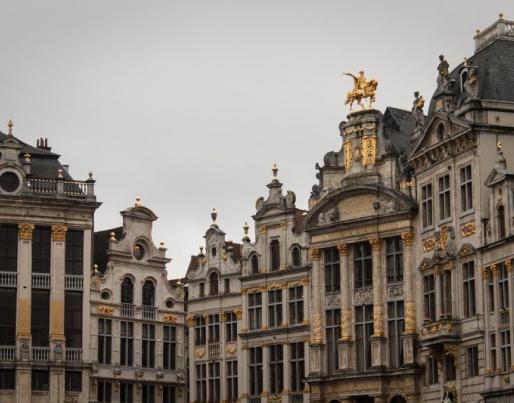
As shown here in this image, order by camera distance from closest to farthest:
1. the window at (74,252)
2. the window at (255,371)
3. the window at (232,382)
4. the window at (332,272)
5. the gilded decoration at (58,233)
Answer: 1. the window at (332,272)
2. the window at (255,371)
3. the window at (232,382)
4. the gilded decoration at (58,233)
5. the window at (74,252)

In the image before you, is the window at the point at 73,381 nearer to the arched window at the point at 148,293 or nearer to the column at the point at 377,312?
the arched window at the point at 148,293

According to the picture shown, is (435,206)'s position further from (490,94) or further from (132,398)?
(132,398)

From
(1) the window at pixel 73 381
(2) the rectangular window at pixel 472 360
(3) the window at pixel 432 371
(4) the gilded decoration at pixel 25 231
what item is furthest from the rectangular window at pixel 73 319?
(2) the rectangular window at pixel 472 360

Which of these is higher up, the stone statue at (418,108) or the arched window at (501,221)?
the stone statue at (418,108)

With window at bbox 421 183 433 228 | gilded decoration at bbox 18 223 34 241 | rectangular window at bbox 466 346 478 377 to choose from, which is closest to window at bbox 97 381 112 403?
gilded decoration at bbox 18 223 34 241

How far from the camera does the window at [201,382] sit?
7069 centimetres

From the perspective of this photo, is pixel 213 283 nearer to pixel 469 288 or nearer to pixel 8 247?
pixel 8 247

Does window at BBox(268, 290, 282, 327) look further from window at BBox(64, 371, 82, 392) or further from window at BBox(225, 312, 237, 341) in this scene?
window at BBox(64, 371, 82, 392)

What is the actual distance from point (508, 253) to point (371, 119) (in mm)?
12508

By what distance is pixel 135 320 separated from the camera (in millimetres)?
71875

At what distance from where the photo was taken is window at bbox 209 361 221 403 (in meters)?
70.1

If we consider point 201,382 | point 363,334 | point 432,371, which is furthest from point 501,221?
point 201,382

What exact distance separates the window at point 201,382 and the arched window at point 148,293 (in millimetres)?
4188

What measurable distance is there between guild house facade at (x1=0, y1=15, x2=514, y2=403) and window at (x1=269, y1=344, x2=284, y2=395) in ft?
0.25
